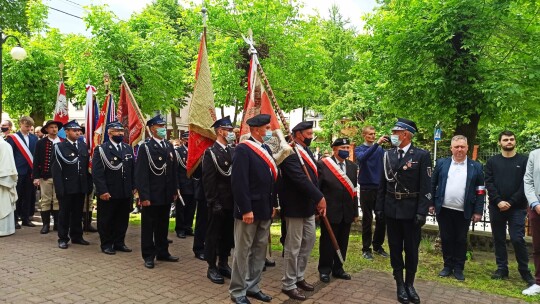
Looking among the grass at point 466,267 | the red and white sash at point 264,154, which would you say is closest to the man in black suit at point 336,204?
→ the grass at point 466,267

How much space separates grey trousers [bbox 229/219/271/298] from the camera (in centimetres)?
472

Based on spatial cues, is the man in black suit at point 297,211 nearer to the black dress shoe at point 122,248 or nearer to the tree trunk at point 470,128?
the black dress shoe at point 122,248

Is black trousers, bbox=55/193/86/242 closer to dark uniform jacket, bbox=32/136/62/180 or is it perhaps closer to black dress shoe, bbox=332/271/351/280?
dark uniform jacket, bbox=32/136/62/180

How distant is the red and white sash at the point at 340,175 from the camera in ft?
19.2

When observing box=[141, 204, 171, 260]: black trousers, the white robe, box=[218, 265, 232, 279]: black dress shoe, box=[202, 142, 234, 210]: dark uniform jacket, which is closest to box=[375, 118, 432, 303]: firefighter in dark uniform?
box=[202, 142, 234, 210]: dark uniform jacket

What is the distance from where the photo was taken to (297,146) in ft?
17.7

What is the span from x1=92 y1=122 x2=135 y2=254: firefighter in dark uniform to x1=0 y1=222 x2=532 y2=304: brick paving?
0.31 metres

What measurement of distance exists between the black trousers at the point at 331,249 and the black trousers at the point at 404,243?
2.56ft

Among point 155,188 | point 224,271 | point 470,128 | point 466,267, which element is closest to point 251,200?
point 224,271

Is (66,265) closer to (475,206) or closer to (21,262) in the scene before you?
(21,262)

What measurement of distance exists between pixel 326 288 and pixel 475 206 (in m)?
2.57

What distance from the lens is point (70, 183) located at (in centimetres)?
730

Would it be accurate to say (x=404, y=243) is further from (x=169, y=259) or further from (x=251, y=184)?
(x=169, y=259)

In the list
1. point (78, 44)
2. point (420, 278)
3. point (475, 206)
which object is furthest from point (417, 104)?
point (78, 44)
